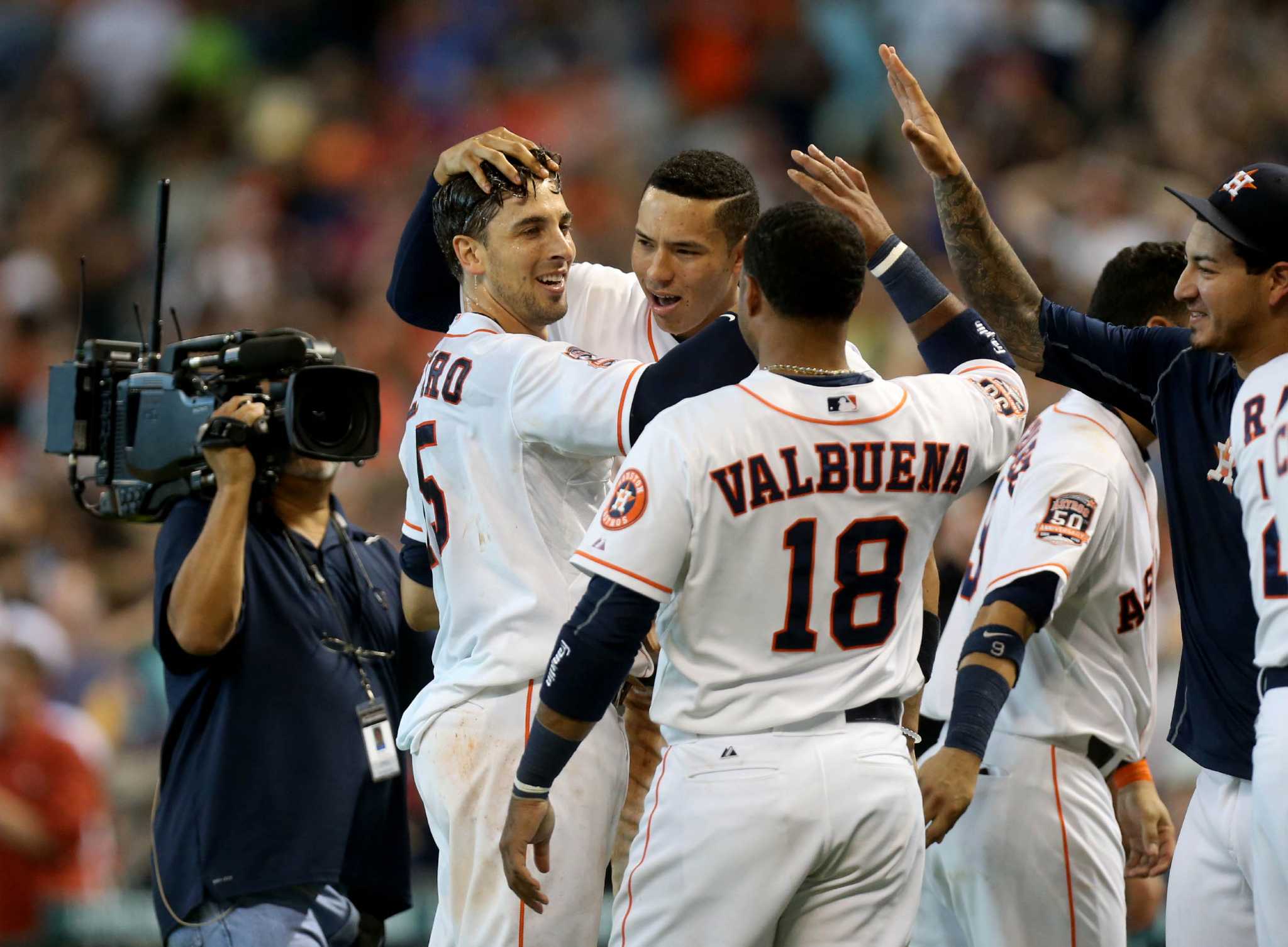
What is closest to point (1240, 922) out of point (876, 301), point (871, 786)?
point (871, 786)

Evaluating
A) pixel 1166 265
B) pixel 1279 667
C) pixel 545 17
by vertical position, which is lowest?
pixel 1279 667

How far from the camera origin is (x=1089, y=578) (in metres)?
4.08

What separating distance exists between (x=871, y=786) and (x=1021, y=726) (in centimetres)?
111

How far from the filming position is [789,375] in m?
3.17

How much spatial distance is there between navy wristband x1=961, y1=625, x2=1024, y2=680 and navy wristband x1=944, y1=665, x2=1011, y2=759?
40 millimetres

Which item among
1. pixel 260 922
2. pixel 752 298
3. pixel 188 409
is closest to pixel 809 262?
pixel 752 298

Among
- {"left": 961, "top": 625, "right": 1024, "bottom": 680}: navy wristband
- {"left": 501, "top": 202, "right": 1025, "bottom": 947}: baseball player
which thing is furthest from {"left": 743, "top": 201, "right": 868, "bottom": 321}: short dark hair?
{"left": 961, "top": 625, "right": 1024, "bottom": 680}: navy wristband

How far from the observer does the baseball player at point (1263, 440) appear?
3.16m

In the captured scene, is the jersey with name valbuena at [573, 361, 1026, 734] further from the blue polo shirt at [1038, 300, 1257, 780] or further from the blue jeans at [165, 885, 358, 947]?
the blue jeans at [165, 885, 358, 947]

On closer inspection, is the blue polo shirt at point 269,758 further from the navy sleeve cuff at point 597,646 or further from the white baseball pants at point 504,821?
the navy sleeve cuff at point 597,646

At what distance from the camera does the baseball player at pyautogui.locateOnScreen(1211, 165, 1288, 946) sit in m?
3.16

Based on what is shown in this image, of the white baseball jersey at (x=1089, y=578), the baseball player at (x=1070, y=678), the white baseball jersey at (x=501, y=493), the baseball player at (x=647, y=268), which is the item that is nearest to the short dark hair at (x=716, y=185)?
the baseball player at (x=647, y=268)

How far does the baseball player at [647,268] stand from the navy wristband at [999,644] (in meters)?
0.17

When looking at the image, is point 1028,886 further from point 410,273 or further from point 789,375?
point 410,273
